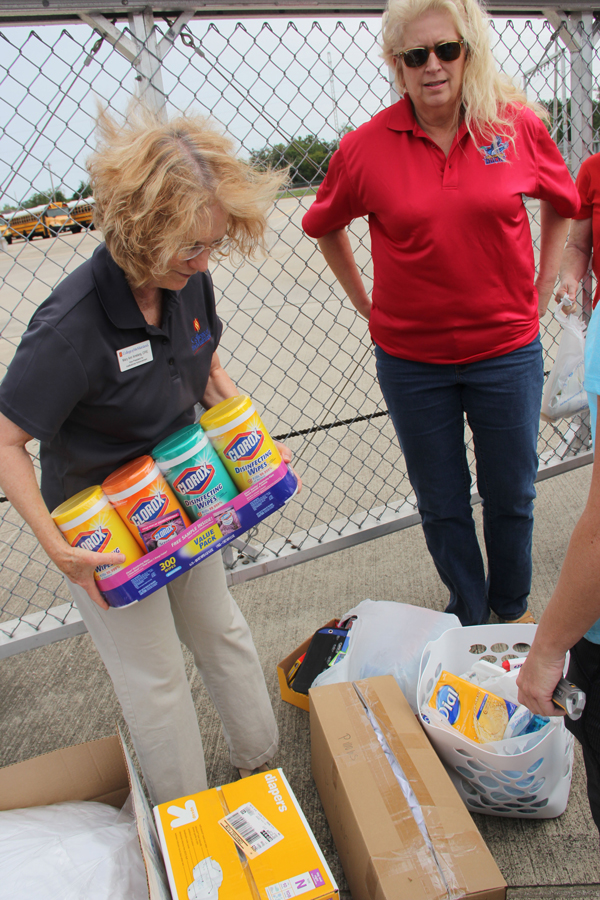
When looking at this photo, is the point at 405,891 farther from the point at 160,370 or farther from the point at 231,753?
the point at 160,370

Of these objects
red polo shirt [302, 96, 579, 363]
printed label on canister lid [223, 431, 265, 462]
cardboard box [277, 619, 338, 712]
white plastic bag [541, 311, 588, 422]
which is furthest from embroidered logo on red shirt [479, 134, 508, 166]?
cardboard box [277, 619, 338, 712]

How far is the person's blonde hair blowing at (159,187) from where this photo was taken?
1.22 m

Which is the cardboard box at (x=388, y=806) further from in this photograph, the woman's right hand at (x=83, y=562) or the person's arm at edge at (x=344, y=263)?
the person's arm at edge at (x=344, y=263)

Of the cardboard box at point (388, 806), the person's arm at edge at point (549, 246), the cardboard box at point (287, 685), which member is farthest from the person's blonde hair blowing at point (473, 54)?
the cardboard box at point (287, 685)

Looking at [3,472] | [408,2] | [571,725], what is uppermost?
[408,2]

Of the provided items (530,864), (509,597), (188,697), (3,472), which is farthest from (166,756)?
(509,597)

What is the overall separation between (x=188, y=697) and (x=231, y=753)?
363 millimetres

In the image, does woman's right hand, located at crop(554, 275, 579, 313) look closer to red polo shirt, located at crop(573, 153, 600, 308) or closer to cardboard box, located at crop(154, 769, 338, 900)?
red polo shirt, located at crop(573, 153, 600, 308)

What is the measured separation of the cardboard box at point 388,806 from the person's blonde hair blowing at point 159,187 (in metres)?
1.23

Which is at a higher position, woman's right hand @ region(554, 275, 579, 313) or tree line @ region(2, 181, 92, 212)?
tree line @ region(2, 181, 92, 212)

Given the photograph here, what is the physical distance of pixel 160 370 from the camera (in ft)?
4.63

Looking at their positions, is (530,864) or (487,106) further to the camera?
(487,106)

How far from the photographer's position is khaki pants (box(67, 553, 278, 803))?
4.98 ft

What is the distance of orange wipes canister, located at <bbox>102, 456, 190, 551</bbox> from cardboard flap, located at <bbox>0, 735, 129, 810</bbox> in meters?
0.62
